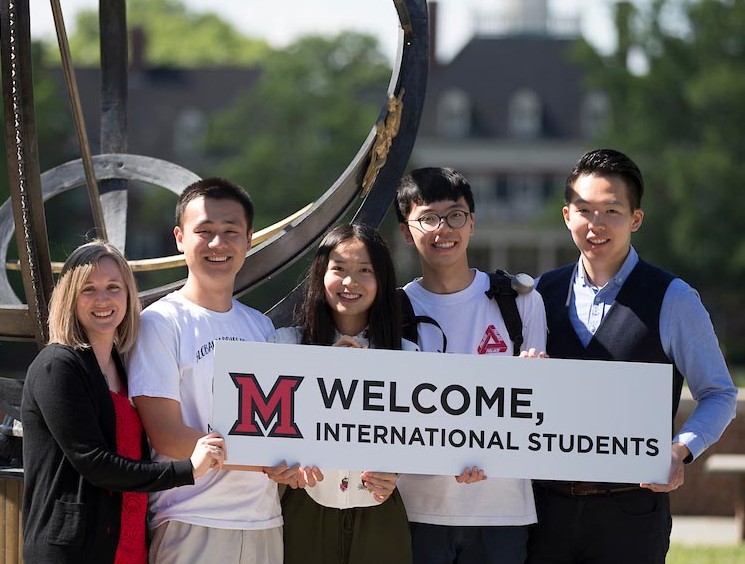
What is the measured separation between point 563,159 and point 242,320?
5175cm

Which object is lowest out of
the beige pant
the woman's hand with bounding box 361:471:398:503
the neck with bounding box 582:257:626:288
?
the beige pant

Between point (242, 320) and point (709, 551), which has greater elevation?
point (242, 320)

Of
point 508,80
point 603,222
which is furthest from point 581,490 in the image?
point 508,80

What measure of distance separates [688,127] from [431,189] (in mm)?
33241

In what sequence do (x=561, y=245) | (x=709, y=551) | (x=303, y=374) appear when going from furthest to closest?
(x=561, y=245)
(x=709, y=551)
(x=303, y=374)

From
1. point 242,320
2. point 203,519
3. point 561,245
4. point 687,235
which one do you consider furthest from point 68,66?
point 561,245

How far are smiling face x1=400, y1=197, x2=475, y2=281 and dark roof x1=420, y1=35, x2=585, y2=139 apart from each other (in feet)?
167

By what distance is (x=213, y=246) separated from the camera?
12.6 feet

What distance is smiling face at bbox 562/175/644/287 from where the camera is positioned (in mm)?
4195

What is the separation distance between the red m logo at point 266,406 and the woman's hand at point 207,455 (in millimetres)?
96

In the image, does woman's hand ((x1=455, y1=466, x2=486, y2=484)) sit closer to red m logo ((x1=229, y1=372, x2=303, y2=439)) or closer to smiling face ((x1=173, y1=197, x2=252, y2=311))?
red m logo ((x1=229, y1=372, x2=303, y2=439))

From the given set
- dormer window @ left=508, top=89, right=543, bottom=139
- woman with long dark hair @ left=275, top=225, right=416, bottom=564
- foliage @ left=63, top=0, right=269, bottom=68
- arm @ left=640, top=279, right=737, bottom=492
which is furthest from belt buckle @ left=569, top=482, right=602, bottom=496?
foliage @ left=63, top=0, right=269, bottom=68

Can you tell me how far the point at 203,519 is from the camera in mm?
3744

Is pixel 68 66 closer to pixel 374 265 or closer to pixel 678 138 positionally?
pixel 374 265
